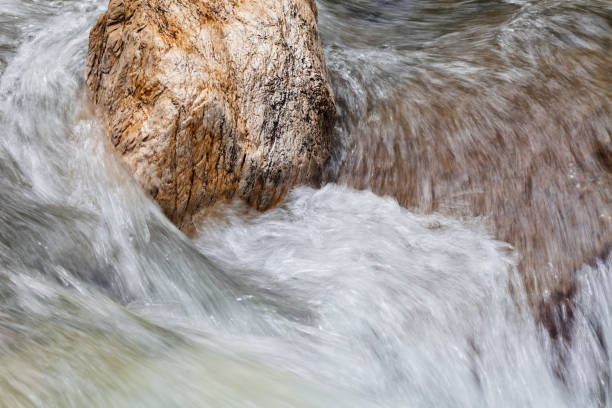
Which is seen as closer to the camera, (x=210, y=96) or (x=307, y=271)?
(x=307, y=271)

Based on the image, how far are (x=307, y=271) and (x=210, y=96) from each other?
3.55 ft

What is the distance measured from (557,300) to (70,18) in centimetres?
386

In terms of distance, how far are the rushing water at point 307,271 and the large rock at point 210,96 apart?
14cm

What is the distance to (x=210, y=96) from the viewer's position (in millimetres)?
3385

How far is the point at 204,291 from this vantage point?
115 inches

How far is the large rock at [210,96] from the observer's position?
3340 millimetres

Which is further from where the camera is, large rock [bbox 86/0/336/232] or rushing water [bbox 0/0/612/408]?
large rock [bbox 86/0/336/232]

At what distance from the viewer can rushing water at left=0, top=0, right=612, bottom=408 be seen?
2168 mm

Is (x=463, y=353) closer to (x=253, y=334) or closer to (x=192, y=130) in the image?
(x=253, y=334)

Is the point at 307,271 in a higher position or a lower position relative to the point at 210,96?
lower

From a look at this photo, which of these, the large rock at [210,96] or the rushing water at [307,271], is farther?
the large rock at [210,96]

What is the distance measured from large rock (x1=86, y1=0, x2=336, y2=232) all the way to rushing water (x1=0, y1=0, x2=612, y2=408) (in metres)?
0.14

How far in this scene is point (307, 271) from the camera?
128 inches

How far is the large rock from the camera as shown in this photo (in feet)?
11.0
